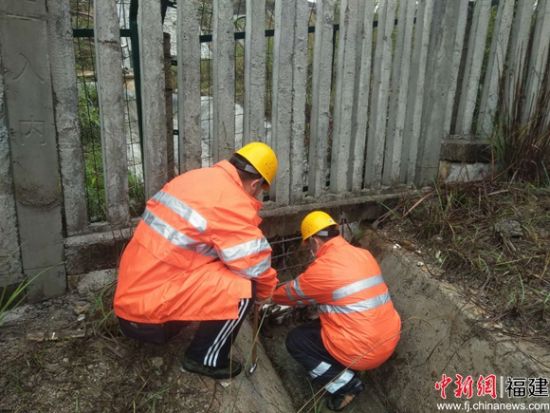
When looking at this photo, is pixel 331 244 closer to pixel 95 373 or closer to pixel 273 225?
pixel 273 225

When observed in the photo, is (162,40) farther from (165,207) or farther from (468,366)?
(468,366)

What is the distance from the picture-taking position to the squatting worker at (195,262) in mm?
2148

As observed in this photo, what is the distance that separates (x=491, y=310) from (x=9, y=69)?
313 cm

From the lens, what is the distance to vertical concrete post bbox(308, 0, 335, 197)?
3.06 metres

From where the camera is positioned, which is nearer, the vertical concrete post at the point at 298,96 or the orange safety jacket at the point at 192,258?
the orange safety jacket at the point at 192,258

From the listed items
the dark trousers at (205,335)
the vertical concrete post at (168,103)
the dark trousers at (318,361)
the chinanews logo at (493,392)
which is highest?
the vertical concrete post at (168,103)

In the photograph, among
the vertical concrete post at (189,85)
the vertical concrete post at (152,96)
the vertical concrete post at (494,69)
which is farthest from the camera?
the vertical concrete post at (494,69)

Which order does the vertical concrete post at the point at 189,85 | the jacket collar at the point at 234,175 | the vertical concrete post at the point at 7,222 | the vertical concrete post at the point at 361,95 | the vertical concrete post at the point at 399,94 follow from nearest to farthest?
the vertical concrete post at the point at 7,222 < the jacket collar at the point at 234,175 < the vertical concrete post at the point at 189,85 < the vertical concrete post at the point at 361,95 < the vertical concrete post at the point at 399,94

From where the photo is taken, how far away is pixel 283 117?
10.3 ft

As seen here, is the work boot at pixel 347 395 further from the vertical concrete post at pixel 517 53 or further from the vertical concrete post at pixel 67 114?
the vertical concrete post at pixel 517 53

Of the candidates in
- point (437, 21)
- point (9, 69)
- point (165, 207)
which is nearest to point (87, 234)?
point (165, 207)

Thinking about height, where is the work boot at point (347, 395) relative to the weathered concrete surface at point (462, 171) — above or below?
below

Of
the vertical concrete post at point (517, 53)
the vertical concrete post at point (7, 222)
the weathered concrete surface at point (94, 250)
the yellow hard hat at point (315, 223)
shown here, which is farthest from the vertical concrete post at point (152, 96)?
the vertical concrete post at point (517, 53)

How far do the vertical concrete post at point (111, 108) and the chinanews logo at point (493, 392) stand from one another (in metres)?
2.31
